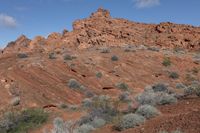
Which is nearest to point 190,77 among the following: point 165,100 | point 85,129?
point 165,100

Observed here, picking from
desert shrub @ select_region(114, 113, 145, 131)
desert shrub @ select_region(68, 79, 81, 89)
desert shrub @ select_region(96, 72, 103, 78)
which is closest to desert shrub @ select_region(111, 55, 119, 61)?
desert shrub @ select_region(96, 72, 103, 78)

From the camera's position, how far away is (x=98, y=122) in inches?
557

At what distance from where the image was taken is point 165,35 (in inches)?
2039

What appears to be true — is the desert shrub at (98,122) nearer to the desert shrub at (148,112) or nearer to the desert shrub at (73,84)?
the desert shrub at (148,112)

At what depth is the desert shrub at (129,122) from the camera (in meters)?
13.0

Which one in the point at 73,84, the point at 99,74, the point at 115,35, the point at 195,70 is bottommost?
the point at 73,84

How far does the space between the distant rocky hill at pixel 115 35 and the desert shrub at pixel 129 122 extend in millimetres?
35688

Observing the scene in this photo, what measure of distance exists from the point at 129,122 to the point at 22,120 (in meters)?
5.39

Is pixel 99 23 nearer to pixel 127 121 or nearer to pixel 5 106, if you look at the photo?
pixel 5 106

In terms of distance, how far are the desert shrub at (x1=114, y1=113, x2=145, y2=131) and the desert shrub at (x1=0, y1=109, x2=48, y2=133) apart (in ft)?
13.6

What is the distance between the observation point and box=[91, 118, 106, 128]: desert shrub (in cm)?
1402

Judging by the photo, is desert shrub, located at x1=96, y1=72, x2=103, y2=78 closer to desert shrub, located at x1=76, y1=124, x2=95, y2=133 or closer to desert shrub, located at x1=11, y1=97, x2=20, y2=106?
desert shrub, located at x1=11, y1=97, x2=20, y2=106

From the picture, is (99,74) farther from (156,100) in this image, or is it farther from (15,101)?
(156,100)

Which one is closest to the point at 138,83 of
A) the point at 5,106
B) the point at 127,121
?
the point at 5,106
